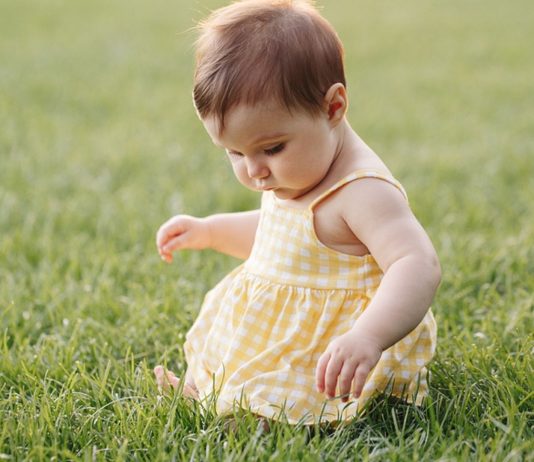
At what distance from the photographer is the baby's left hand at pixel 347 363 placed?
176cm

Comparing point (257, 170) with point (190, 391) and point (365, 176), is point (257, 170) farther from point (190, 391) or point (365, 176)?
point (190, 391)

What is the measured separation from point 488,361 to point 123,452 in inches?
41.4

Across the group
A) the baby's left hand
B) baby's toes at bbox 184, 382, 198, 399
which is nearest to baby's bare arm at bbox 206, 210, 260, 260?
baby's toes at bbox 184, 382, 198, 399

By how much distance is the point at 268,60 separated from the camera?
1.84 metres

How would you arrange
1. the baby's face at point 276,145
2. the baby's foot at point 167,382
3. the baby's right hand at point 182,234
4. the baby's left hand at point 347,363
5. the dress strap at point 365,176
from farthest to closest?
1. the baby's right hand at point 182,234
2. the baby's foot at point 167,382
3. the dress strap at point 365,176
4. the baby's face at point 276,145
5. the baby's left hand at point 347,363

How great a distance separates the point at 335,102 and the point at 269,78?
0.64 feet

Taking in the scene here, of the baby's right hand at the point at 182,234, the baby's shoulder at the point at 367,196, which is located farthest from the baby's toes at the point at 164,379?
the baby's shoulder at the point at 367,196

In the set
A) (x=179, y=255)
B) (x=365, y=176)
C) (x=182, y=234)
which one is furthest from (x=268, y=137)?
(x=179, y=255)

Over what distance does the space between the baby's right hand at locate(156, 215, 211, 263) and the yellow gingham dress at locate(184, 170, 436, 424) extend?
0.36 meters

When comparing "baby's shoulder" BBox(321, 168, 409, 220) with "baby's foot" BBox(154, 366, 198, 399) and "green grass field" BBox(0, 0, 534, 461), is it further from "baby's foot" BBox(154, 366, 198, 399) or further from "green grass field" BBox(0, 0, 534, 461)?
"baby's foot" BBox(154, 366, 198, 399)

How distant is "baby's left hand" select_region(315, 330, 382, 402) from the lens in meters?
1.76

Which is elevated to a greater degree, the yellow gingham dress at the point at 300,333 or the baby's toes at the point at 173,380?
the yellow gingham dress at the point at 300,333

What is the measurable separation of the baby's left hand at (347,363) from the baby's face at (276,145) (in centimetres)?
45

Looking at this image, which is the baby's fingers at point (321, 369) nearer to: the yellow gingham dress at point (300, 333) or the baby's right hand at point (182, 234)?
the yellow gingham dress at point (300, 333)
